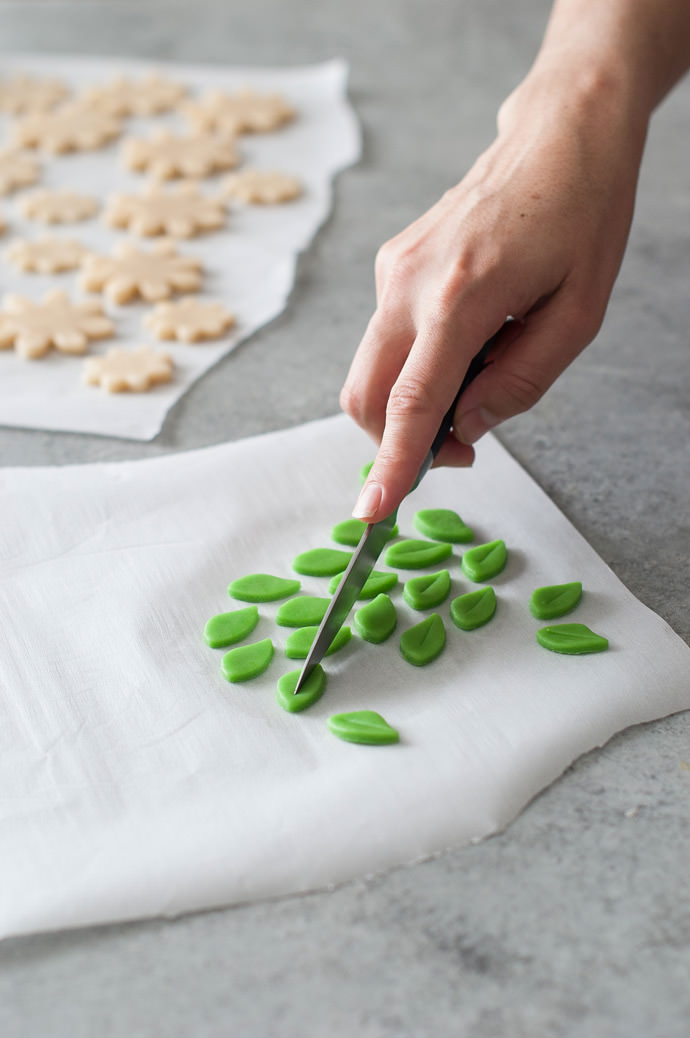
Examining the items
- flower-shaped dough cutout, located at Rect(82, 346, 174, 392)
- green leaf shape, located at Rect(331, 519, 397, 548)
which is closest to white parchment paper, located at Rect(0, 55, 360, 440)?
flower-shaped dough cutout, located at Rect(82, 346, 174, 392)

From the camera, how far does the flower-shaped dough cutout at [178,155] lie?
1751 millimetres

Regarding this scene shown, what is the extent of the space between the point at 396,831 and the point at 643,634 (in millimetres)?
312

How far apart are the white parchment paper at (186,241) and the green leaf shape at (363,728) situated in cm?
51

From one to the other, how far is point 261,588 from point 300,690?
135 mm

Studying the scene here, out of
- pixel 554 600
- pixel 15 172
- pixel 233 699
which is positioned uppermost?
pixel 554 600

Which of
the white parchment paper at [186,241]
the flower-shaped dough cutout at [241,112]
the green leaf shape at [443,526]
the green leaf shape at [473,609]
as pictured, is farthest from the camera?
the flower-shaped dough cutout at [241,112]

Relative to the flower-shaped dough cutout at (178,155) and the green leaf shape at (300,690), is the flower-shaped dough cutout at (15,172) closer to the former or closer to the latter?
the flower-shaped dough cutout at (178,155)

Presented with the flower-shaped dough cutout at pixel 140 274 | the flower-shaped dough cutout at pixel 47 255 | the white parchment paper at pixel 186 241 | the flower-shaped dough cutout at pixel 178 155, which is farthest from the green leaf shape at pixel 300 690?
the flower-shaped dough cutout at pixel 178 155

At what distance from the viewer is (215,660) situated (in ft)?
2.88

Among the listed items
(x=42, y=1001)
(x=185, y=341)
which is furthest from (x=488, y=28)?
(x=42, y=1001)

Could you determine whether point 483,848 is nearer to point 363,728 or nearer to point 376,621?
point 363,728

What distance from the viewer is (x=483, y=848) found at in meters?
0.74

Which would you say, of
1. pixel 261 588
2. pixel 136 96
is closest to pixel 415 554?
pixel 261 588

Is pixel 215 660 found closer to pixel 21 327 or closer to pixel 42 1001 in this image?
pixel 42 1001
